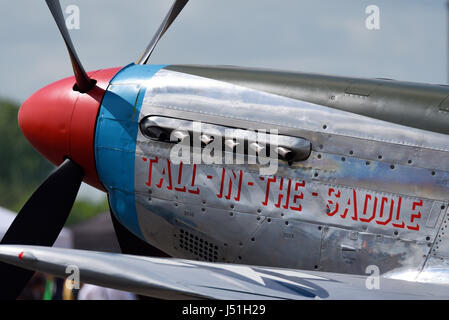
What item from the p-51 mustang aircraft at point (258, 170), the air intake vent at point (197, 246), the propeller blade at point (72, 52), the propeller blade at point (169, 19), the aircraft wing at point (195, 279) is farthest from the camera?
the propeller blade at point (169, 19)

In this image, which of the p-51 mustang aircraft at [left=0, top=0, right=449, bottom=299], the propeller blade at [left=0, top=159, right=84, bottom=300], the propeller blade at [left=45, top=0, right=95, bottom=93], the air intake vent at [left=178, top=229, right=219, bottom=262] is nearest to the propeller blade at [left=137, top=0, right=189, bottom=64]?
the p-51 mustang aircraft at [left=0, top=0, right=449, bottom=299]

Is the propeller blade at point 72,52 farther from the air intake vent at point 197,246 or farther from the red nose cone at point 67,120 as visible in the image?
the air intake vent at point 197,246

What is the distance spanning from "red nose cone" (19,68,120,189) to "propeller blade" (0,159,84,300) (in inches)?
8.2

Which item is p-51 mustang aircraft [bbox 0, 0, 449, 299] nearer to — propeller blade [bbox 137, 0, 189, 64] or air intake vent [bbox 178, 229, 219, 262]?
air intake vent [bbox 178, 229, 219, 262]

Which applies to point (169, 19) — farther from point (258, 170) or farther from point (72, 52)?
point (258, 170)

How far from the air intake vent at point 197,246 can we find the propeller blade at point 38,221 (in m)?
0.95

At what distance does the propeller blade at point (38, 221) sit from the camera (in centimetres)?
584

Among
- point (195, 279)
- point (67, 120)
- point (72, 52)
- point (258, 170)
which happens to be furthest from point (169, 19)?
point (195, 279)

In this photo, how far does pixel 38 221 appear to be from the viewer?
5887mm

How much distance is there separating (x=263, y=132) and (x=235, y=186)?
1.47ft

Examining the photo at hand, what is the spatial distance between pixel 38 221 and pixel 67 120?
2.74 ft

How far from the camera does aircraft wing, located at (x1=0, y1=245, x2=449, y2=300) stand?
3.90m

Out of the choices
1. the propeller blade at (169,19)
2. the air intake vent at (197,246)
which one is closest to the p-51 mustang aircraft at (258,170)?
the air intake vent at (197,246)
